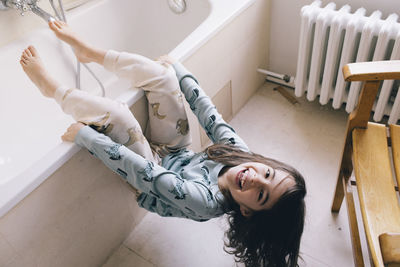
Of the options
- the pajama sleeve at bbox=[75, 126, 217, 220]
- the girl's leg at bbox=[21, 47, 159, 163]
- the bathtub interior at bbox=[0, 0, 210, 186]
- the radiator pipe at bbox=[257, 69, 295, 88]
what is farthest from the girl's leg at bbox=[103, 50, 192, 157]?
the radiator pipe at bbox=[257, 69, 295, 88]

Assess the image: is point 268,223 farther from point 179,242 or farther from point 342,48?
point 342,48

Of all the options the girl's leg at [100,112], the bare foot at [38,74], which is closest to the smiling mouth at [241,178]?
the girl's leg at [100,112]

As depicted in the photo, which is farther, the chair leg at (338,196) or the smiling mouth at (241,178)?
the chair leg at (338,196)

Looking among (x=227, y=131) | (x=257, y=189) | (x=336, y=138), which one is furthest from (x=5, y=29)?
(x=336, y=138)

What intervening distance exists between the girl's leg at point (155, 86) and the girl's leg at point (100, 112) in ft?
0.33

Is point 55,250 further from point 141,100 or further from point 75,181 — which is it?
point 141,100

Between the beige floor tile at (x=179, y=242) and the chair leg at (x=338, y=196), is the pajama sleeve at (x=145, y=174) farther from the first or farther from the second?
the chair leg at (x=338, y=196)

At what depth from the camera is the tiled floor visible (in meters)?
1.18

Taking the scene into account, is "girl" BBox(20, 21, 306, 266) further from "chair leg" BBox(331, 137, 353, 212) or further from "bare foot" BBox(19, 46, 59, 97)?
"chair leg" BBox(331, 137, 353, 212)

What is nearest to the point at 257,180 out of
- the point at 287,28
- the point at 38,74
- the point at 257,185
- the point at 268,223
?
the point at 257,185

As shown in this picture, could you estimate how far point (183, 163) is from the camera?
1.09 meters

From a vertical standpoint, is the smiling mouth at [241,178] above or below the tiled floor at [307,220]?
above

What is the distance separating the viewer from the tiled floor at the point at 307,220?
1.18 metres

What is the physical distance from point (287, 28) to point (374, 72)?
0.78 m
